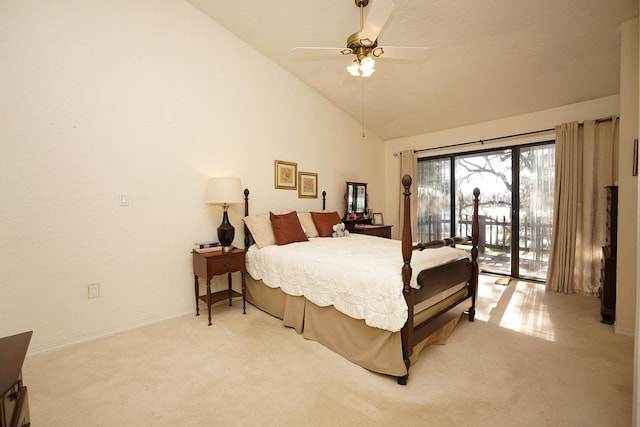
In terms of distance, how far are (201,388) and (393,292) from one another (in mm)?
1407

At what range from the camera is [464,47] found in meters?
2.88

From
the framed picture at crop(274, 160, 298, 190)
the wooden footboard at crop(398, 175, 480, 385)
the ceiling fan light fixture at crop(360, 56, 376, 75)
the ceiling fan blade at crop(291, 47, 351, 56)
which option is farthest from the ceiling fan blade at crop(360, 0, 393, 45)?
the framed picture at crop(274, 160, 298, 190)

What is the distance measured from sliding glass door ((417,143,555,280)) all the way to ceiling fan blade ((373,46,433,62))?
113 inches

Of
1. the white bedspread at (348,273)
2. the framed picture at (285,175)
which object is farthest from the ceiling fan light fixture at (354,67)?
the framed picture at (285,175)

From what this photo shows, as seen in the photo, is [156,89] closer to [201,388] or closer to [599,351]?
[201,388]

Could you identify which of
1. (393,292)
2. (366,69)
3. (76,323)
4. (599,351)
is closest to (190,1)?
(366,69)

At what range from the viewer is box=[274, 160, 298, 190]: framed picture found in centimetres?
384

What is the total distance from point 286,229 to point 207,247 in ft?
2.88

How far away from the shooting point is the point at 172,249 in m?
2.95

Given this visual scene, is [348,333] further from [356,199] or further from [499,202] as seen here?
[499,202]

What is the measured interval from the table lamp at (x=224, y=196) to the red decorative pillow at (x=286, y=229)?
1.60 ft

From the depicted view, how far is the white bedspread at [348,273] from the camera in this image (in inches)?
74.6

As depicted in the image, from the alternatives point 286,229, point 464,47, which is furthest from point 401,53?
point 286,229

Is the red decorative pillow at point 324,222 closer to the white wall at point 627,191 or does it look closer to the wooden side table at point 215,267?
the wooden side table at point 215,267
